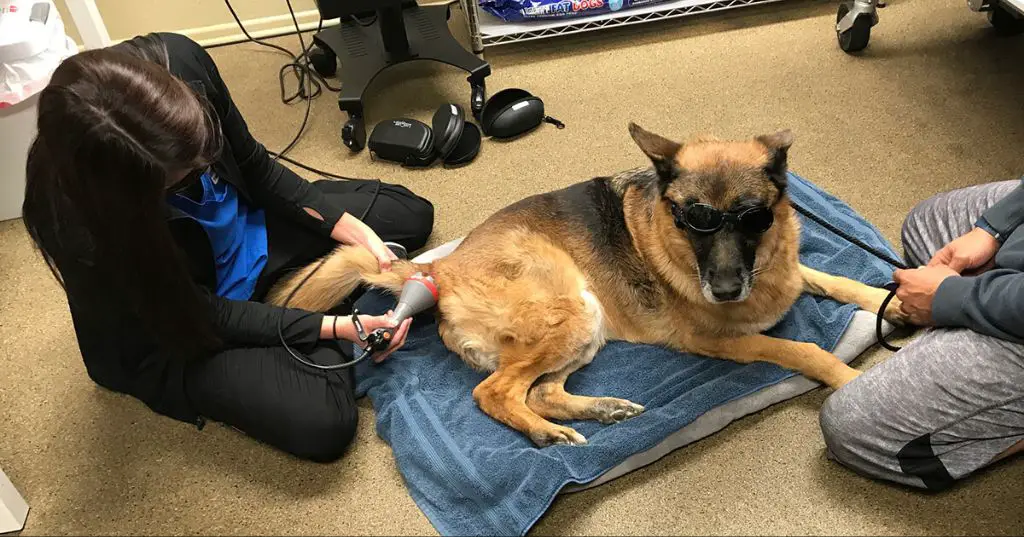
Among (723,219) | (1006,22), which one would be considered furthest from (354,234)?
(1006,22)

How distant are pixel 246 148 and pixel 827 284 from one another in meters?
1.98

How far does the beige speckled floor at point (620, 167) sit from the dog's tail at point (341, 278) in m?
Result: 0.40

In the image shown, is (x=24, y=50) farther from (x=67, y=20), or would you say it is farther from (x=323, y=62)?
(x=67, y=20)

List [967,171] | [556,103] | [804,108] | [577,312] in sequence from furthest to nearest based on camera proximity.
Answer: [556,103], [804,108], [967,171], [577,312]

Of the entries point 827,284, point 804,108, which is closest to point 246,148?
point 827,284

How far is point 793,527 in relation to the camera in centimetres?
187

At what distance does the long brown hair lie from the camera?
1.53 metres

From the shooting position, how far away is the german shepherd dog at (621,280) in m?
1.98

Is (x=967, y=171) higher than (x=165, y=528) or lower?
higher

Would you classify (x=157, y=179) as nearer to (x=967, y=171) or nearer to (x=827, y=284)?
(x=827, y=284)

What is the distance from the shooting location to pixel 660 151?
6.68ft

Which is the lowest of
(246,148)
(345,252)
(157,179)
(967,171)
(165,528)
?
(165,528)

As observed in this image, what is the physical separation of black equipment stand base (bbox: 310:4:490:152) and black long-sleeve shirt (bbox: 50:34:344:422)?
1.10 m

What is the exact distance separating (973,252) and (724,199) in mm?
757
